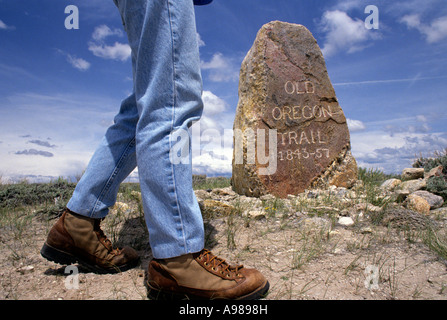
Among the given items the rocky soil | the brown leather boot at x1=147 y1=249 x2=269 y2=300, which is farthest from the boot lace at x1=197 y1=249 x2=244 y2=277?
the rocky soil

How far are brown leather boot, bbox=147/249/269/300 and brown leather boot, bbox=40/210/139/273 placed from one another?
44 cm

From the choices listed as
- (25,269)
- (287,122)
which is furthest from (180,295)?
(287,122)

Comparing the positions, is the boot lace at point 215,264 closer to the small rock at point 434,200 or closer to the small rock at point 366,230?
the small rock at point 366,230

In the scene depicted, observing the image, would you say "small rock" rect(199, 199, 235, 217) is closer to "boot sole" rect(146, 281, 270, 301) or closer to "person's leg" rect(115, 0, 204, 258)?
"boot sole" rect(146, 281, 270, 301)

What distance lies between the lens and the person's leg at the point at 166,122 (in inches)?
56.4

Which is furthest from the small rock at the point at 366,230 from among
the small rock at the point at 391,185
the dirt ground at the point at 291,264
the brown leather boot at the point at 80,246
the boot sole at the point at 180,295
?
the small rock at the point at 391,185

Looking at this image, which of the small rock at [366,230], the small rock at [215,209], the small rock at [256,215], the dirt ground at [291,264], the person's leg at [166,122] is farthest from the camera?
the small rock at [215,209]

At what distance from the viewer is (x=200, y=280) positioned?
155cm

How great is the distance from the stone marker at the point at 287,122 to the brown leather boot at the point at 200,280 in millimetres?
2397

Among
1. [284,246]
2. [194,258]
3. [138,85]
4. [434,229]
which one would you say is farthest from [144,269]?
[434,229]

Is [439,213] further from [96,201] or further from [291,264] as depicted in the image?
[96,201]

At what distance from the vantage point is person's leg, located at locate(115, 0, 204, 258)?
1.43 m

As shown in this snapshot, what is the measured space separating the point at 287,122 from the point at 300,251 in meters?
2.21
